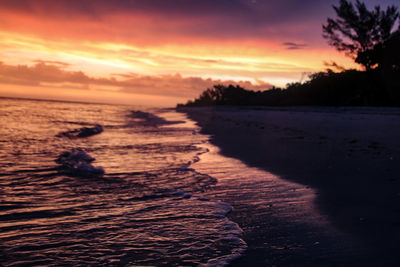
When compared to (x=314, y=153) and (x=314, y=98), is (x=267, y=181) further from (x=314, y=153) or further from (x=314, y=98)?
(x=314, y=98)

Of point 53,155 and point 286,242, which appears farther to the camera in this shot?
point 53,155

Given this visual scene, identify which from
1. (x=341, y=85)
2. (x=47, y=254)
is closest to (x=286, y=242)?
(x=47, y=254)

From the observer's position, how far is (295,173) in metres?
4.82

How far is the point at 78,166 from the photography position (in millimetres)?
5355

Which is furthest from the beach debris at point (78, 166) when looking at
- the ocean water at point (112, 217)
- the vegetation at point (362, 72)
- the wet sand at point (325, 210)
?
the vegetation at point (362, 72)

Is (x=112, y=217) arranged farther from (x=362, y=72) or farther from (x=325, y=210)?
(x=362, y=72)

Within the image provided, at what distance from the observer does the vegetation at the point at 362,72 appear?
26281mm

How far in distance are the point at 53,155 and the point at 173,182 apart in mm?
3754

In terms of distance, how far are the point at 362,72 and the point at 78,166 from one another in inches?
1172

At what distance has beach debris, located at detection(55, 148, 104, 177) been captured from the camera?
4891mm

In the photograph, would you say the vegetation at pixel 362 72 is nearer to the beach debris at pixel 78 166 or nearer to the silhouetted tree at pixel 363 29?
the silhouetted tree at pixel 363 29

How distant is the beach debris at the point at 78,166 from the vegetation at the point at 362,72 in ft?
83.2

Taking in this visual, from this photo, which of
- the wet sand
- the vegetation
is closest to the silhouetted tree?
the vegetation

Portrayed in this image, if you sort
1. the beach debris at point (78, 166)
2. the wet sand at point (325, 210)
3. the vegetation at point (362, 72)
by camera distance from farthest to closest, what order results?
the vegetation at point (362, 72) → the beach debris at point (78, 166) → the wet sand at point (325, 210)
